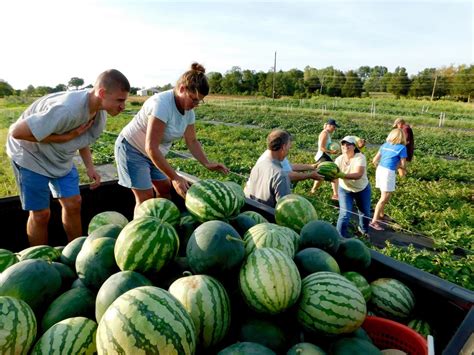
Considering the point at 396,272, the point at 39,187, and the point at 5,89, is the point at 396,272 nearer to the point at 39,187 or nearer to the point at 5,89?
the point at 39,187

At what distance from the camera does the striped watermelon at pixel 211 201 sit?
2.64m

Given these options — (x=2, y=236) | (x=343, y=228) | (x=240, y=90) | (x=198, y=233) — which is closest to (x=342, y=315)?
(x=198, y=233)

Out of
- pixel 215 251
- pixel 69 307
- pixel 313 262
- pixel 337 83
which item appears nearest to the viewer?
pixel 69 307

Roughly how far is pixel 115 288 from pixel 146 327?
1.35 feet

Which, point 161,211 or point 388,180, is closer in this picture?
point 161,211

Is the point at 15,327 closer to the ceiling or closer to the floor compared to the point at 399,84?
closer to the floor

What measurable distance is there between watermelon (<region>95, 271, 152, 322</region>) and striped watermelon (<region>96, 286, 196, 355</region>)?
210 mm

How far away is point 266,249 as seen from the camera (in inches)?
79.7

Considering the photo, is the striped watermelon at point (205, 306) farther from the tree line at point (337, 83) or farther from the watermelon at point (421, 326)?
the tree line at point (337, 83)

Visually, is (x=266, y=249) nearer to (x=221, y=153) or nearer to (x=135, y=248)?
(x=135, y=248)

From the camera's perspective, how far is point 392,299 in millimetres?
2213

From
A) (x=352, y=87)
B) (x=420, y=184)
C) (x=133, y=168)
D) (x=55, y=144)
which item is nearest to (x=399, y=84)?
(x=352, y=87)

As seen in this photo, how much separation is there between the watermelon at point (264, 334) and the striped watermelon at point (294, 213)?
1.06 m

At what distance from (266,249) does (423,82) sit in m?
74.6
